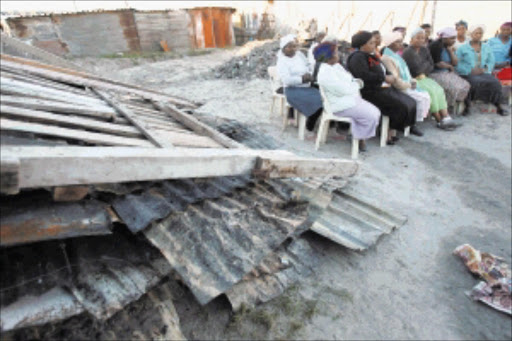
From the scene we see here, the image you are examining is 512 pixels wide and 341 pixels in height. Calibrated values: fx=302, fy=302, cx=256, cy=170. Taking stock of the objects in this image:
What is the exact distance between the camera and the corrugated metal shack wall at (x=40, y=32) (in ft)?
49.6

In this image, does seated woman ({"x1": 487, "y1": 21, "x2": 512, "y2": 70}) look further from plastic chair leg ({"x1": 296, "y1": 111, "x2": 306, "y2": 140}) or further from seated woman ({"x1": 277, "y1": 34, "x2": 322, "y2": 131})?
plastic chair leg ({"x1": 296, "y1": 111, "x2": 306, "y2": 140})

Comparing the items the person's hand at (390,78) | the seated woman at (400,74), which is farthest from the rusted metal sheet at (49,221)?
the seated woman at (400,74)

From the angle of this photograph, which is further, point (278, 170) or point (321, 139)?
point (321, 139)

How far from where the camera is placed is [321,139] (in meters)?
5.43

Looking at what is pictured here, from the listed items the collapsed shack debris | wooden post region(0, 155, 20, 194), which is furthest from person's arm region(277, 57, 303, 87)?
wooden post region(0, 155, 20, 194)

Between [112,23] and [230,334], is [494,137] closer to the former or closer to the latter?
[230,334]

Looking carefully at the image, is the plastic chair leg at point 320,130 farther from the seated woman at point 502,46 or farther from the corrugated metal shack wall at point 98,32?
the corrugated metal shack wall at point 98,32

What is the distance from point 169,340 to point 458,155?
5.27 m

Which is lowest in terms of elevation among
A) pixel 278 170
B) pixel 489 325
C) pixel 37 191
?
pixel 489 325

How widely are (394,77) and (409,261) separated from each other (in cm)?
365

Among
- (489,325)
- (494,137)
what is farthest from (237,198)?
(494,137)

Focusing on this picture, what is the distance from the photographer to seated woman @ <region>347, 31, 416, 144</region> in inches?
196

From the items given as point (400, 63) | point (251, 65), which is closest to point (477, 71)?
point (400, 63)

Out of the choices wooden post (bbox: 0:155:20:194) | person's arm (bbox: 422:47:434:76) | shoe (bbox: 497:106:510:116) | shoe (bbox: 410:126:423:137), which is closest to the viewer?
wooden post (bbox: 0:155:20:194)
